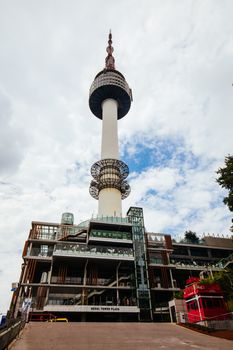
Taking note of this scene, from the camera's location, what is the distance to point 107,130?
235ft

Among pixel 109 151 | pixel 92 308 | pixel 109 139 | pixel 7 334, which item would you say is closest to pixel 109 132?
pixel 109 139

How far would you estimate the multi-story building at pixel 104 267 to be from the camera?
3881cm

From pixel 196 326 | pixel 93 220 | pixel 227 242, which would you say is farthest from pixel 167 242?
pixel 196 326

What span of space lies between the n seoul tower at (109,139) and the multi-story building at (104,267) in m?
0.33

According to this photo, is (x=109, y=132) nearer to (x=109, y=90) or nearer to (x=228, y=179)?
(x=109, y=90)

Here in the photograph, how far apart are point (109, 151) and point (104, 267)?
3019cm

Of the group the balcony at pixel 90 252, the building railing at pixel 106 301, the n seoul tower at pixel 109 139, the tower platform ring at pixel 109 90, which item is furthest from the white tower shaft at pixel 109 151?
the building railing at pixel 106 301

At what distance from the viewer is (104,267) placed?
46812mm

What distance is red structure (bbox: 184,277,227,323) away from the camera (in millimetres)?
21750

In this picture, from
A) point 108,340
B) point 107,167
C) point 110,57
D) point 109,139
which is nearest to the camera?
point 108,340

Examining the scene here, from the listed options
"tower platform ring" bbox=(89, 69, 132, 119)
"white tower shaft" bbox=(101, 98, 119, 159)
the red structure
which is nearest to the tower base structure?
the red structure

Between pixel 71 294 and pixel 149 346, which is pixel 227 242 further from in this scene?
pixel 149 346

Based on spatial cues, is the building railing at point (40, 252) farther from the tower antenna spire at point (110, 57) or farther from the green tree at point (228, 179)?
the tower antenna spire at point (110, 57)

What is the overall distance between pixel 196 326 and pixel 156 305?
22733mm
